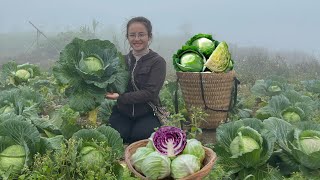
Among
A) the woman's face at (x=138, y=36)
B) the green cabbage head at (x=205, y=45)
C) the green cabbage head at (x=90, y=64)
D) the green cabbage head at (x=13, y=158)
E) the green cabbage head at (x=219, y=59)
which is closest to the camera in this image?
the green cabbage head at (x=13, y=158)

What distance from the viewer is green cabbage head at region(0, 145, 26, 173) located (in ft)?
10.4

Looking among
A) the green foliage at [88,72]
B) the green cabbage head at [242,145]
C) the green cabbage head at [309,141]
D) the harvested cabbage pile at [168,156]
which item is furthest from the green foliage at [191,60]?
the harvested cabbage pile at [168,156]

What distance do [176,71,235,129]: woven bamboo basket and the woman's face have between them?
0.88 m

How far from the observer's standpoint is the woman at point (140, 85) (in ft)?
15.8

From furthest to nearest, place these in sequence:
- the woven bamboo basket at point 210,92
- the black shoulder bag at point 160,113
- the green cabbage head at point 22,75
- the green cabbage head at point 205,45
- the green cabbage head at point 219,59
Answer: the green cabbage head at point 22,75 → the green cabbage head at point 205,45 → the woven bamboo basket at point 210,92 → the green cabbage head at point 219,59 → the black shoulder bag at point 160,113

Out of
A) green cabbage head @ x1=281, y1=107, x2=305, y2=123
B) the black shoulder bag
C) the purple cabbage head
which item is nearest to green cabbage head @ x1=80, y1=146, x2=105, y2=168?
the purple cabbage head

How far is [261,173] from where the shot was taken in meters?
3.73

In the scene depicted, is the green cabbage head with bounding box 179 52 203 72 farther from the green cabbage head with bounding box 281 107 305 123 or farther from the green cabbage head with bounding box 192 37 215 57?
the green cabbage head with bounding box 281 107 305 123

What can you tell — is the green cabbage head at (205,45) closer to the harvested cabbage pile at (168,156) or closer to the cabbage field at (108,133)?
the cabbage field at (108,133)

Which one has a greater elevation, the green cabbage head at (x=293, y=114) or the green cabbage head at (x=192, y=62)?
the green cabbage head at (x=192, y=62)

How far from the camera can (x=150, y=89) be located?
4.84 meters

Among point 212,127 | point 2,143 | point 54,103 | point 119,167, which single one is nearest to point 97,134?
point 119,167

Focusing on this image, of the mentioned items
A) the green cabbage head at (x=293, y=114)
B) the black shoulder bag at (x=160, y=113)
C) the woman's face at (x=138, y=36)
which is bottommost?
the green cabbage head at (x=293, y=114)

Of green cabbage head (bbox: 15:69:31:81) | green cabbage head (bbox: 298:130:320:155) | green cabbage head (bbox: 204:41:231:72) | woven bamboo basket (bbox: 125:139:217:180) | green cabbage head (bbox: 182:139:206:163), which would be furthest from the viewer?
green cabbage head (bbox: 15:69:31:81)
